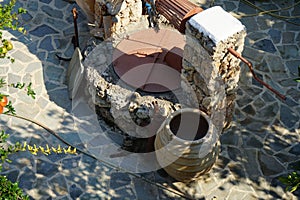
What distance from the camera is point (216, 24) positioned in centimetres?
753

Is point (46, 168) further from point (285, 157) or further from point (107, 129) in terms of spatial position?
point (285, 157)

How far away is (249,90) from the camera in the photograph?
31.6ft

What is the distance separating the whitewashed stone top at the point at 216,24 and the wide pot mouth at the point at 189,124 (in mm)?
1267

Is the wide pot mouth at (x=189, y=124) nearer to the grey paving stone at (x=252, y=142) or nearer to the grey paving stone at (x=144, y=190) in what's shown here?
the grey paving stone at (x=144, y=190)

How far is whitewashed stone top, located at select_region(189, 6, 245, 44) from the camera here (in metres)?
7.38

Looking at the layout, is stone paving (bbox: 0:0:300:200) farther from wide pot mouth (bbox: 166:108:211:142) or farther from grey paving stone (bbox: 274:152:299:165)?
wide pot mouth (bbox: 166:108:211:142)

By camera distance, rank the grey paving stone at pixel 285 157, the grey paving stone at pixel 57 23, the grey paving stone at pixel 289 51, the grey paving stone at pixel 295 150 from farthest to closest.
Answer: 1. the grey paving stone at pixel 57 23
2. the grey paving stone at pixel 289 51
3. the grey paving stone at pixel 295 150
4. the grey paving stone at pixel 285 157

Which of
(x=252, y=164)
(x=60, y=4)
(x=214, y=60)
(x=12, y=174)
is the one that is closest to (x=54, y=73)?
(x=60, y=4)

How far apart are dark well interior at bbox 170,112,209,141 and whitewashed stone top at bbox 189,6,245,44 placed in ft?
4.35

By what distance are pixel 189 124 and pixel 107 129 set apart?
177cm

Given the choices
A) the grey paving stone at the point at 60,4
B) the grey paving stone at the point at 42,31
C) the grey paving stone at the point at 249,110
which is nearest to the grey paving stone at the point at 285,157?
the grey paving stone at the point at 249,110

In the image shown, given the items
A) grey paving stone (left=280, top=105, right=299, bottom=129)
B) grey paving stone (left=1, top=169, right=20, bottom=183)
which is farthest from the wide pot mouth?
grey paving stone (left=1, top=169, right=20, bottom=183)

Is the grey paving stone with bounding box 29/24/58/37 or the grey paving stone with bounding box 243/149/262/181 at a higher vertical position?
the grey paving stone with bounding box 29/24/58/37

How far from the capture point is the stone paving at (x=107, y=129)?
8352 millimetres
